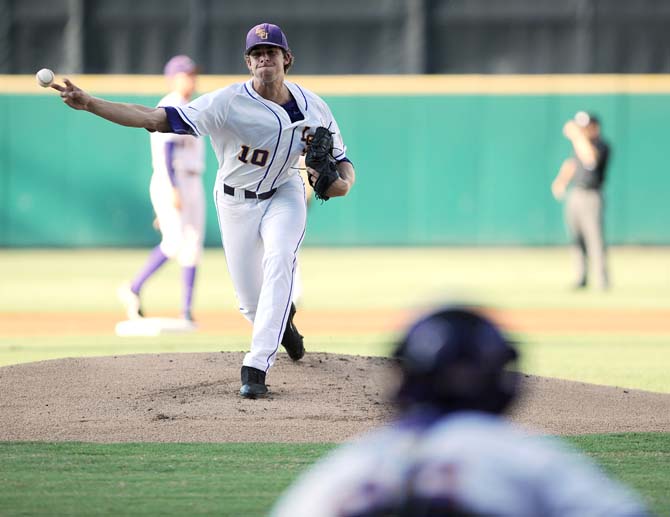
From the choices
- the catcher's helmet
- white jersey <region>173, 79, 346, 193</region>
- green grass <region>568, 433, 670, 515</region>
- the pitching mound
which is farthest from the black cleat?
the catcher's helmet

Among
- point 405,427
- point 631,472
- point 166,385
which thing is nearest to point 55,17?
point 166,385

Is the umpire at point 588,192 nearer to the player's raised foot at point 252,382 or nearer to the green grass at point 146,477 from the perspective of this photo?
the player's raised foot at point 252,382

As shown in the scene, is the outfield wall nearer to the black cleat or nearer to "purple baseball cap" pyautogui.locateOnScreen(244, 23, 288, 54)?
the black cleat

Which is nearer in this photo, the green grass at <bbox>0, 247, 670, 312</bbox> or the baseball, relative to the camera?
the baseball

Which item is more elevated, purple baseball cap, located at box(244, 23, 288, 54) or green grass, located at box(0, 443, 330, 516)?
purple baseball cap, located at box(244, 23, 288, 54)

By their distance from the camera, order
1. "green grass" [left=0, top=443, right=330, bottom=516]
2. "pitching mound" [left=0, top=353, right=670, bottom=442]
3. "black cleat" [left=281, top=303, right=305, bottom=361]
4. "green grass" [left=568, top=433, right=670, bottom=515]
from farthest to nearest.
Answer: "black cleat" [left=281, top=303, right=305, bottom=361] < "pitching mound" [left=0, top=353, right=670, bottom=442] < "green grass" [left=568, top=433, right=670, bottom=515] < "green grass" [left=0, top=443, right=330, bottom=516]

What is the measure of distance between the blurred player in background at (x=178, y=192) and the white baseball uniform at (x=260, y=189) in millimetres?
3497

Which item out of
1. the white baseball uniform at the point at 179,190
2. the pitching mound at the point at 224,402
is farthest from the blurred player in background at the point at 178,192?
the pitching mound at the point at 224,402

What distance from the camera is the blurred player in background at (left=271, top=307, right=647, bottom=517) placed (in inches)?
80.4

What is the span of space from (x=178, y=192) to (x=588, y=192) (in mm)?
5996

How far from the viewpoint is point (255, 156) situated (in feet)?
22.8

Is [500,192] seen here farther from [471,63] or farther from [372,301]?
[372,301]

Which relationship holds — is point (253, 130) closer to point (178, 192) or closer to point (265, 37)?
point (265, 37)

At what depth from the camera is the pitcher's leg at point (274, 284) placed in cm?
681
